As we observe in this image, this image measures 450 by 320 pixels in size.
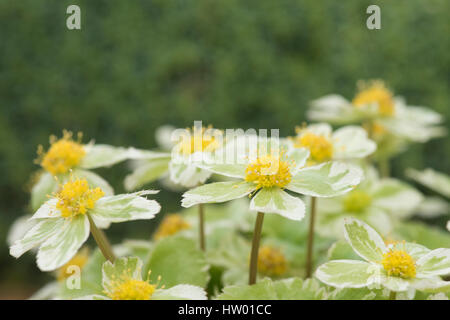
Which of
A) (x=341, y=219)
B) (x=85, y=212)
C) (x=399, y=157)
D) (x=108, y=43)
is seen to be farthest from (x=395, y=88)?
(x=85, y=212)

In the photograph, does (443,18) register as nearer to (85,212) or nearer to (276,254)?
(276,254)

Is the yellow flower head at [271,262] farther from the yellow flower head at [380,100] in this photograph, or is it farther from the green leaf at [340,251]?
the yellow flower head at [380,100]

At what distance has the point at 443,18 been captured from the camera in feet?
4.96

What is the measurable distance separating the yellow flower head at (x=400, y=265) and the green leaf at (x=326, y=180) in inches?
2.4

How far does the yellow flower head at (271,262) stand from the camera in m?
0.58

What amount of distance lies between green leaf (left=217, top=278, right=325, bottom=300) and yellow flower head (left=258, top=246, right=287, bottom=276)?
0.49 feet

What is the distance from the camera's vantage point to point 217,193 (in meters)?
0.41

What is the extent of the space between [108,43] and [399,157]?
0.96 m

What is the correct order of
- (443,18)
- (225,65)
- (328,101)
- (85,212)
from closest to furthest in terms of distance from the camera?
1. (85,212)
2. (328,101)
3. (443,18)
4. (225,65)

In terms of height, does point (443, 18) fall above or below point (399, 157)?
above

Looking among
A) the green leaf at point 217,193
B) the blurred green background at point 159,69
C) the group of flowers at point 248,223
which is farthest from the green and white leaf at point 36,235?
the blurred green background at point 159,69

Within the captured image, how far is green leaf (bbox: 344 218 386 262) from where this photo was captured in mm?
407

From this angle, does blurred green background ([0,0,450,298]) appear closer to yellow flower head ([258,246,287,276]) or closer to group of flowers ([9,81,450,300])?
group of flowers ([9,81,450,300])

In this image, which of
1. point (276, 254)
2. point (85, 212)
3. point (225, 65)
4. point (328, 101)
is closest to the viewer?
point (85, 212)
